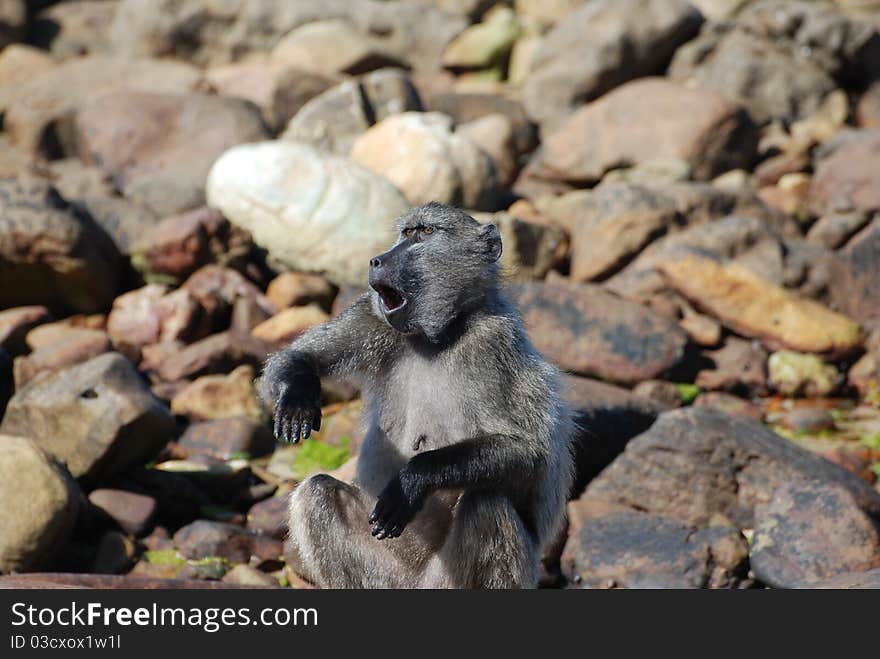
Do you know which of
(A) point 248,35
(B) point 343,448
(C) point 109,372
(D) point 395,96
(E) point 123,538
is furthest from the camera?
(A) point 248,35

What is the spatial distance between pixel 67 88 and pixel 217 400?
9873mm

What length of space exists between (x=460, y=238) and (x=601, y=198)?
7912mm

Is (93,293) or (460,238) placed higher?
(460,238)

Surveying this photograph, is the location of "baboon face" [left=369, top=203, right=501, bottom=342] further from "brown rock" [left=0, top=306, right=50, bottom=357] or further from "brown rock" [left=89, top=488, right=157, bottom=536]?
"brown rock" [left=0, top=306, right=50, bottom=357]

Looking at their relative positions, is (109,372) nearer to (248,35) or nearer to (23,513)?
(23,513)

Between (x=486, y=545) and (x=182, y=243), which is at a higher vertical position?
(x=486, y=545)

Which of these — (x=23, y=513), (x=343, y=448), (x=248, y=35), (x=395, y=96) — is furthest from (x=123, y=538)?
(x=248, y=35)

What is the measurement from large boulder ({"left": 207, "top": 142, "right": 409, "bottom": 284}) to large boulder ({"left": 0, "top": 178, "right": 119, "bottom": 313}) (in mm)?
1655

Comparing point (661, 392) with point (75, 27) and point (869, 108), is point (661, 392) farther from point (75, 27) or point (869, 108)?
point (75, 27)

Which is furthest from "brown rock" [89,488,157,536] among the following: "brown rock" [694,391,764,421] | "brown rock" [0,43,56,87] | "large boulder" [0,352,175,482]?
"brown rock" [0,43,56,87]

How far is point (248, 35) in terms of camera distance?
20.5m

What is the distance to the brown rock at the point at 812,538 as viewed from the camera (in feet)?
21.5

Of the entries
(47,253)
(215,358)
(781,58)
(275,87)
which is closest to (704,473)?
(215,358)

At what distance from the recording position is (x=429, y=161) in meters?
13.2
